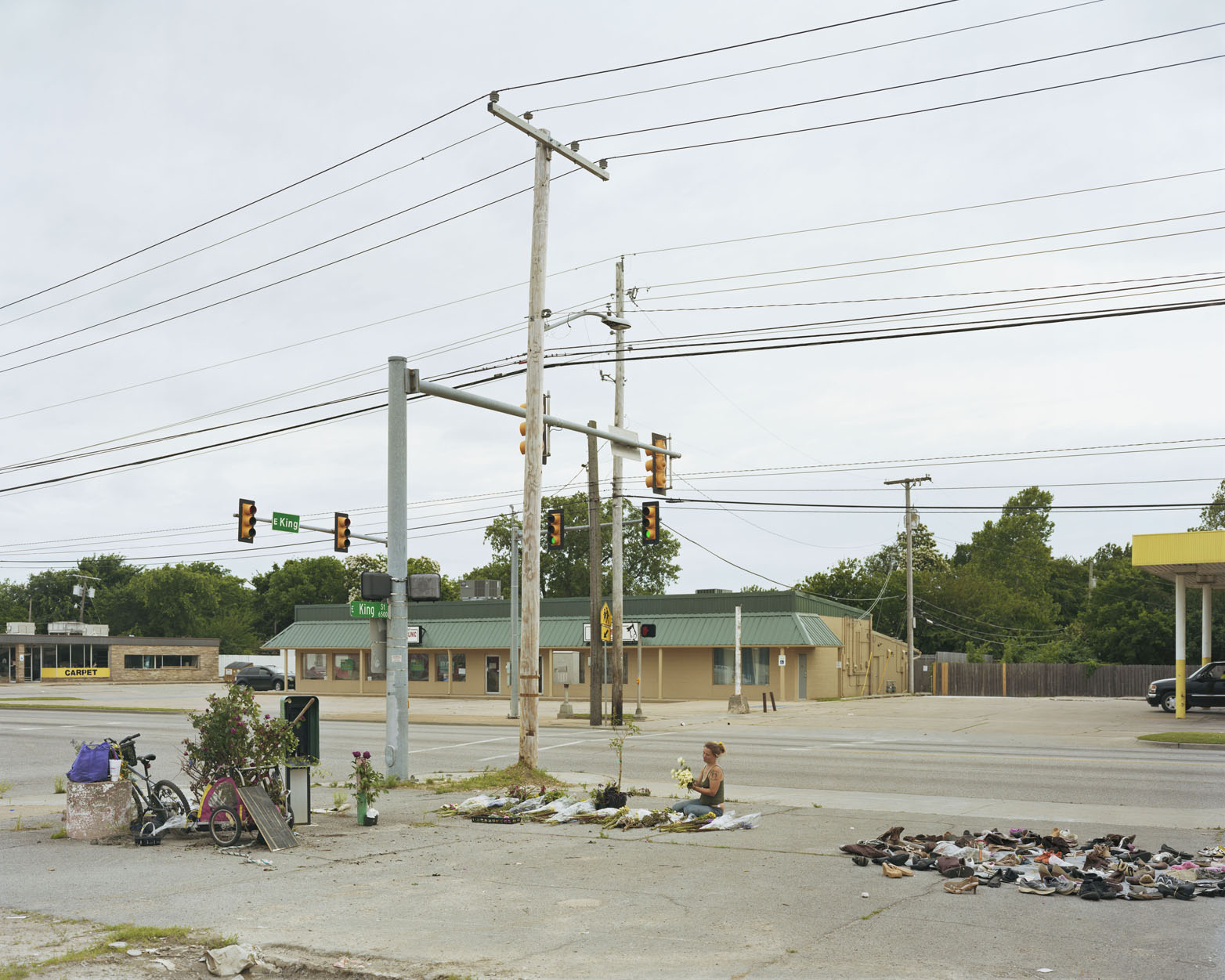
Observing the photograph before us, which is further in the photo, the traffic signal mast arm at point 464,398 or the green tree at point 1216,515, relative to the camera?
the green tree at point 1216,515

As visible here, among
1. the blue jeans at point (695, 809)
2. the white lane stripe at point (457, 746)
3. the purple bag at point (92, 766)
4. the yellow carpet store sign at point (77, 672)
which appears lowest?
the yellow carpet store sign at point (77, 672)

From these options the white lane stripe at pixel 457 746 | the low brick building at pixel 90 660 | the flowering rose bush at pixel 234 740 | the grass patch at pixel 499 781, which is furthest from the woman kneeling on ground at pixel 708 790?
the low brick building at pixel 90 660

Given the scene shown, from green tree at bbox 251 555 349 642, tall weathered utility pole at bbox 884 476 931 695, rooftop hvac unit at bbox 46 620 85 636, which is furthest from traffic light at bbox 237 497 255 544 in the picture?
green tree at bbox 251 555 349 642

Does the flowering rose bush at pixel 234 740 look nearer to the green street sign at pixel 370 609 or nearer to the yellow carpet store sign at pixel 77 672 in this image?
the green street sign at pixel 370 609

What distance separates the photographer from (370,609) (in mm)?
16094

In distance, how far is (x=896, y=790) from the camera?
52.9 feet

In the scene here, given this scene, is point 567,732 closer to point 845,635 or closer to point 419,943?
point 419,943

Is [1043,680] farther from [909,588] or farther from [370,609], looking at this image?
[370,609]

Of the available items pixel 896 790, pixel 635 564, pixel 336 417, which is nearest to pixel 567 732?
pixel 336 417

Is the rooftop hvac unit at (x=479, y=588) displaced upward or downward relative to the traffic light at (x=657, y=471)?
downward

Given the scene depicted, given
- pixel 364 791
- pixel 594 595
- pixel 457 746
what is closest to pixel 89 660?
pixel 594 595

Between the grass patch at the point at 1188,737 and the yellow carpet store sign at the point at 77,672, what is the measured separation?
241 ft

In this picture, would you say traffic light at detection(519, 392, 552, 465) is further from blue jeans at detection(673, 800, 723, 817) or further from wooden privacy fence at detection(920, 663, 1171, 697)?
wooden privacy fence at detection(920, 663, 1171, 697)

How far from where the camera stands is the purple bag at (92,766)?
39.1 ft
